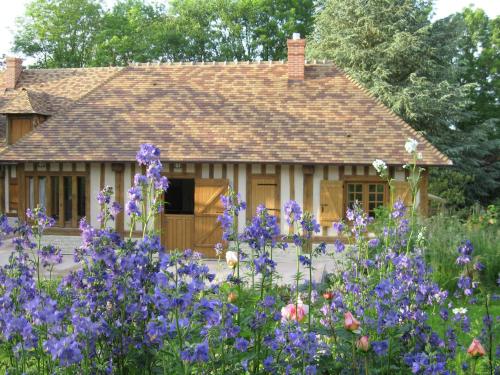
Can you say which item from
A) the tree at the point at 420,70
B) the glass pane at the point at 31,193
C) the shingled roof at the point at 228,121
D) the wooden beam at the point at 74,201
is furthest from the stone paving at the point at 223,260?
the tree at the point at 420,70

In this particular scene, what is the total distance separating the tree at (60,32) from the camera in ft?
111

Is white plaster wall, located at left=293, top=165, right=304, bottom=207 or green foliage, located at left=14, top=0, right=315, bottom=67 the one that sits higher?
green foliage, located at left=14, top=0, right=315, bottom=67

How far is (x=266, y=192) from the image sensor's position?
15.3 metres

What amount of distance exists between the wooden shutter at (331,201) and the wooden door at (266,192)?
43.7 inches

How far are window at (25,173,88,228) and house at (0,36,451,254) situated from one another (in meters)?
0.03

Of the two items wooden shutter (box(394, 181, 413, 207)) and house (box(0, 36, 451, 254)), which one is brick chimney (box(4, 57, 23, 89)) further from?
wooden shutter (box(394, 181, 413, 207))

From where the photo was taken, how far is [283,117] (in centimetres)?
1631

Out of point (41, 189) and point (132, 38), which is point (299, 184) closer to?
point (41, 189)

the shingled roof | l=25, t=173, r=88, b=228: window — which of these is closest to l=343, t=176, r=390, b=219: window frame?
the shingled roof

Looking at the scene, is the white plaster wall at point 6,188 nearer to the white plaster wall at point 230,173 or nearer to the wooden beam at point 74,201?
the wooden beam at point 74,201

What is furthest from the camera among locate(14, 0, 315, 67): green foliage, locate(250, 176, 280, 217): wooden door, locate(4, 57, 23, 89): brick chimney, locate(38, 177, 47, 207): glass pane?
locate(14, 0, 315, 67): green foliage

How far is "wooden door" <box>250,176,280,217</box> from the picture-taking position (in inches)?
602

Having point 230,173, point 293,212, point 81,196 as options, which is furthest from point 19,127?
point 293,212

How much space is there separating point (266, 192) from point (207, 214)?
1585 mm
